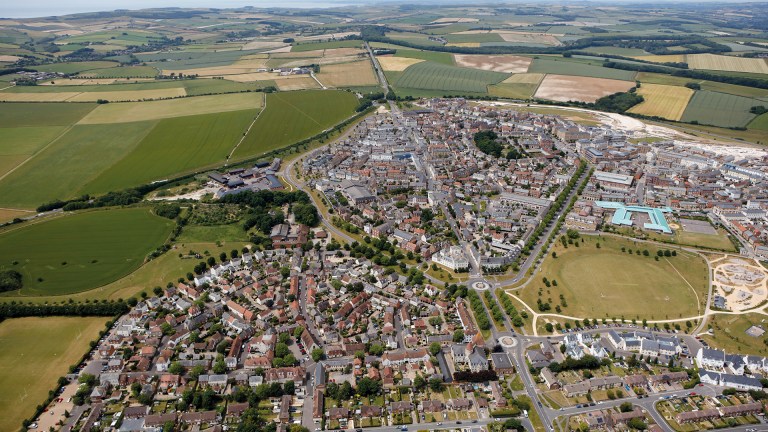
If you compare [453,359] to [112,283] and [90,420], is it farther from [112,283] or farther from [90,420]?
[112,283]

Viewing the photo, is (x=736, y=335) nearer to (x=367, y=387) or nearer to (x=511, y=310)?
(x=511, y=310)

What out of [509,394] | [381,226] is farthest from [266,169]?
[509,394]

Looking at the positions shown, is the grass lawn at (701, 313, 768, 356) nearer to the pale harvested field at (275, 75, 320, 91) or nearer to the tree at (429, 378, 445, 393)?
the tree at (429, 378, 445, 393)

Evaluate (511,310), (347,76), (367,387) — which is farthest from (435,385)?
(347,76)

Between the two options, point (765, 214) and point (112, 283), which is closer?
point (112, 283)

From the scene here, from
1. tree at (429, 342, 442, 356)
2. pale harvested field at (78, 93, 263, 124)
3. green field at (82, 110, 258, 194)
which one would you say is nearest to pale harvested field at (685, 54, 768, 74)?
pale harvested field at (78, 93, 263, 124)

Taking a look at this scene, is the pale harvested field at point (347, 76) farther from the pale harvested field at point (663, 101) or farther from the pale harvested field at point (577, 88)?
the pale harvested field at point (663, 101)

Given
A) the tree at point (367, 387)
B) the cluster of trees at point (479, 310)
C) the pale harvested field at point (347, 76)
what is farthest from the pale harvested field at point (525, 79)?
the tree at point (367, 387)
